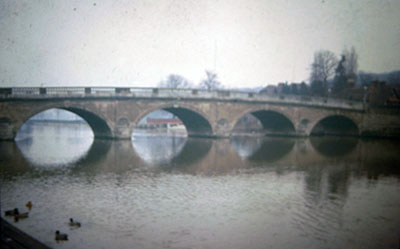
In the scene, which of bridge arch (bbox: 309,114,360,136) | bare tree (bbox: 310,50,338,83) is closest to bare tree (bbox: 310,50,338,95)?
bare tree (bbox: 310,50,338,83)

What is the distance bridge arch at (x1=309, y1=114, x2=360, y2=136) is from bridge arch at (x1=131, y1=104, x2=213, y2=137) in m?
16.2

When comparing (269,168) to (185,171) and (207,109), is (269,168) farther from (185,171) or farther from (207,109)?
(207,109)

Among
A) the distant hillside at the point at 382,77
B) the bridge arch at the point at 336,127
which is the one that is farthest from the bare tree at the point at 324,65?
the bridge arch at the point at 336,127

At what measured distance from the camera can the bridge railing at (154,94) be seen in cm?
3097

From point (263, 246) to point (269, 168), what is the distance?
1244 centimetres

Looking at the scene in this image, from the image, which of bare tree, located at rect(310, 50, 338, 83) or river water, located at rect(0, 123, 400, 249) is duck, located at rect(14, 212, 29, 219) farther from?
bare tree, located at rect(310, 50, 338, 83)

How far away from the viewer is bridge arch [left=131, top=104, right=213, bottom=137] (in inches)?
1542

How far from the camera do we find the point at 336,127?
181ft

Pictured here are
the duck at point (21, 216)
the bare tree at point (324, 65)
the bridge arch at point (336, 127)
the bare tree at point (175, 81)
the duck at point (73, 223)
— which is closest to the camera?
the duck at point (73, 223)

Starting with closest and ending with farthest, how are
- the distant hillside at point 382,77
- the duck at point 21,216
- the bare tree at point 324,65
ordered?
1. the duck at point 21,216
2. the distant hillside at point 382,77
3. the bare tree at point 324,65

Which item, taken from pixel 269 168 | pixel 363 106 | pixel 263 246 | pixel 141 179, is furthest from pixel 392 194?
pixel 363 106

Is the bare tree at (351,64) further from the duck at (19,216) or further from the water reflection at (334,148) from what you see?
the duck at (19,216)

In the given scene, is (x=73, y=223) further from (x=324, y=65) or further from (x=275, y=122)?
(x=324, y=65)

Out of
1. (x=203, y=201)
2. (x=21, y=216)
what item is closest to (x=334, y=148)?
(x=203, y=201)
